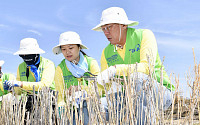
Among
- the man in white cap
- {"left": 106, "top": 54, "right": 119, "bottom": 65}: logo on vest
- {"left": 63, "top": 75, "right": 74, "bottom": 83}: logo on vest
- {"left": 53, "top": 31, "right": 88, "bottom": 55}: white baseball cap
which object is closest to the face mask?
the man in white cap

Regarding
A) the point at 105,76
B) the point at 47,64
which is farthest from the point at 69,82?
the point at 105,76

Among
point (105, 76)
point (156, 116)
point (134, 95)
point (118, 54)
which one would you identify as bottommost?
point (156, 116)

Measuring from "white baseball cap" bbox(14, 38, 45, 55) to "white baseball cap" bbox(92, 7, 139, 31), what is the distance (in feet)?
3.88

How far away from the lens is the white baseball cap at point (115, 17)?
2.17 metres

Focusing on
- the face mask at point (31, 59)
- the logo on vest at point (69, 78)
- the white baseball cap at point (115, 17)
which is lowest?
the logo on vest at point (69, 78)

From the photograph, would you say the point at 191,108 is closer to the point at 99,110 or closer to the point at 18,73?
the point at 99,110

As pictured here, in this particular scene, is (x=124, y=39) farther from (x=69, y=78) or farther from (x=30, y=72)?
(x=30, y=72)

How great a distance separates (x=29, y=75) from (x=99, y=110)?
1.73 meters

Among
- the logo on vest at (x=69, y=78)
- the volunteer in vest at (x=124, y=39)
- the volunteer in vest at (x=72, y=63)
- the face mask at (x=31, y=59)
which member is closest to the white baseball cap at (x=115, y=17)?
the volunteer in vest at (x=124, y=39)

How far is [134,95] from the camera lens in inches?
62.2

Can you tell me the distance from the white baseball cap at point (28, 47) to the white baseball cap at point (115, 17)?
46.6 inches

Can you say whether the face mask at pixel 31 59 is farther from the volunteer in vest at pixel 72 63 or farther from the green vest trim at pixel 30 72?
the volunteer in vest at pixel 72 63

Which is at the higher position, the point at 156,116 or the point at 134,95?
the point at 134,95

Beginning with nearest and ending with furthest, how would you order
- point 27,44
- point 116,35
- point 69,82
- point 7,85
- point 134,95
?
point 134,95 → point 116,35 → point 69,82 → point 7,85 → point 27,44
